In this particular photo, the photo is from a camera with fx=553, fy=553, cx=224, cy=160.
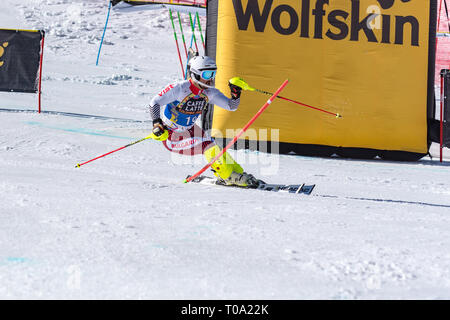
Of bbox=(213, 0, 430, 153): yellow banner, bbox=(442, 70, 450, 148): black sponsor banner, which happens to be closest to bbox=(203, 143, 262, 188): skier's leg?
bbox=(213, 0, 430, 153): yellow banner

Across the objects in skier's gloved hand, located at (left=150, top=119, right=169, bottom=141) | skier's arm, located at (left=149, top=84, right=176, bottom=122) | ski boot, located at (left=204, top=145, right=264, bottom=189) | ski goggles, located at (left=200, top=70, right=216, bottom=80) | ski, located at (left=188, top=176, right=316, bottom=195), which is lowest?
ski, located at (left=188, top=176, right=316, bottom=195)

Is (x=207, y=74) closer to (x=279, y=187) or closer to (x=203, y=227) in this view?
(x=279, y=187)

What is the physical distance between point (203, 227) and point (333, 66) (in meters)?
4.83

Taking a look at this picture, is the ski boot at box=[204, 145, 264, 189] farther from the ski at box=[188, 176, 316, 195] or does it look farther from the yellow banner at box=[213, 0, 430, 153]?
the yellow banner at box=[213, 0, 430, 153]

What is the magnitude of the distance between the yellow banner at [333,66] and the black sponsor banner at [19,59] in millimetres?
3970

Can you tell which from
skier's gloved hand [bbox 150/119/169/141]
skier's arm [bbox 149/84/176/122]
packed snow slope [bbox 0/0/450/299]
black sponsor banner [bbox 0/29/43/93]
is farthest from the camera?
black sponsor banner [bbox 0/29/43/93]

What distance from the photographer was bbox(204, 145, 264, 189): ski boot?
196 inches

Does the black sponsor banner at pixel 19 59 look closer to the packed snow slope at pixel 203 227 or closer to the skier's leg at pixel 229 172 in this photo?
the packed snow slope at pixel 203 227

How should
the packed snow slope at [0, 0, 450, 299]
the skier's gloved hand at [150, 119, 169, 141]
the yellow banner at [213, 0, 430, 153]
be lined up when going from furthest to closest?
the yellow banner at [213, 0, 430, 153] → the skier's gloved hand at [150, 119, 169, 141] → the packed snow slope at [0, 0, 450, 299]

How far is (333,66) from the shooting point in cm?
747

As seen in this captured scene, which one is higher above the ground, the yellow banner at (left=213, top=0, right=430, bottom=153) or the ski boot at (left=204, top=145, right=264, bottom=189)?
the yellow banner at (left=213, top=0, right=430, bottom=153)

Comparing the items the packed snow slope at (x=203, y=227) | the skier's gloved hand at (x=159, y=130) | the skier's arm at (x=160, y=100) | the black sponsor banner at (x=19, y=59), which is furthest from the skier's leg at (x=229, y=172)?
the black sponsor banner at (x=19, y=59)
